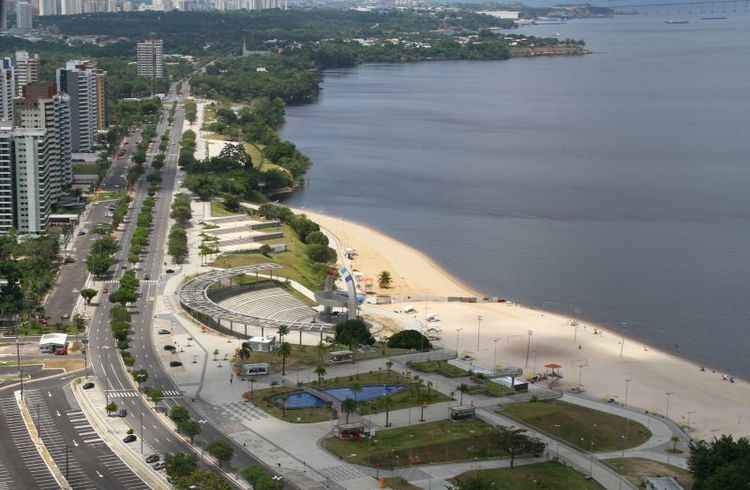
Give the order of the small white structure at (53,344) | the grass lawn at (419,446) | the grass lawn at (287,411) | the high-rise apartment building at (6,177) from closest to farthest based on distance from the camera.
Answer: the grass lawn at (419,446) < the grass lawn at (287,411) < the small white structure at (53,344) < the high-rise apartment building at (6,177)

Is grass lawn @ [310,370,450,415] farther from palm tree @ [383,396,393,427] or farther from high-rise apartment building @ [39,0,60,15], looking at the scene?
high-rise apartment building @ [39,0,60,15]

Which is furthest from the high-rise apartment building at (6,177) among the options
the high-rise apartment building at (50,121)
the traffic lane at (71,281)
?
the high-rise apartment building at (50,121)

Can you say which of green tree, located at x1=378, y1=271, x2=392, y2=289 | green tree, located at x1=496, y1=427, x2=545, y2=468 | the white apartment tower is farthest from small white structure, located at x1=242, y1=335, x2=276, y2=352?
the white apartment tower

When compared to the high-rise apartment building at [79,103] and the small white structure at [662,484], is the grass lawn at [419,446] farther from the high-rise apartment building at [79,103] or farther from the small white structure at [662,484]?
the high-rise apartment building at [79,103]

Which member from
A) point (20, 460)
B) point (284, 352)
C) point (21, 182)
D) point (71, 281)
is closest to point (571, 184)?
point (21, 182)

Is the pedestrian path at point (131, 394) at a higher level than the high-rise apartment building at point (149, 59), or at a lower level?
lower

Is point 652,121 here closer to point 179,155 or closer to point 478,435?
point 179,155

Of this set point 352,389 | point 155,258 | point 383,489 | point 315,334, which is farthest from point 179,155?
point 383,489
